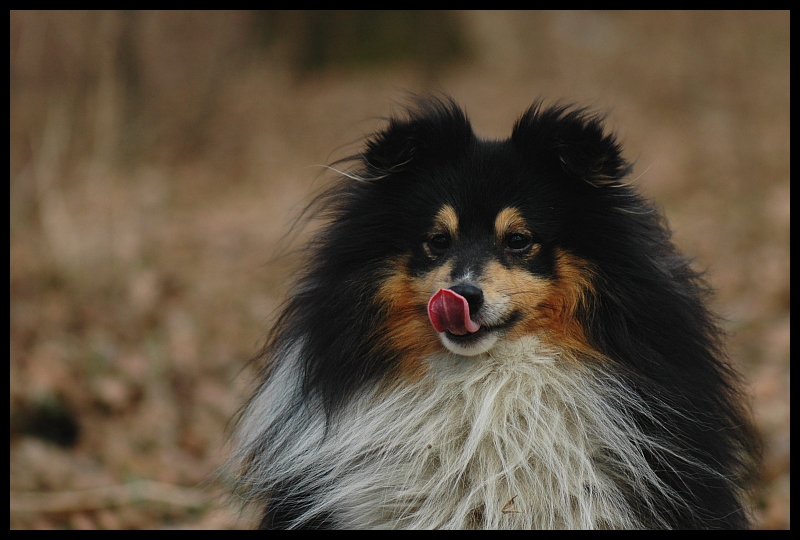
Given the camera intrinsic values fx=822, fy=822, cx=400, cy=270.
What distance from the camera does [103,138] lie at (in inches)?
282

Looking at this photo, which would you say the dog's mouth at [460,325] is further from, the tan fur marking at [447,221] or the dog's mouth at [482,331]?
the tan fur marking at [447,221]

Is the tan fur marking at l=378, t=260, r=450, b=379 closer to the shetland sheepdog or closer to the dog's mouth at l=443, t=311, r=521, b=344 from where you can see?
the shetland sheepdog

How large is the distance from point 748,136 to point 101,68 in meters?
9.17

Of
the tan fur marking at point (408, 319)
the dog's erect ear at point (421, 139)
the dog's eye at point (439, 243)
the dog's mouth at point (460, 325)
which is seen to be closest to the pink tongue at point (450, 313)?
the dog's mouth at point (460, 325)

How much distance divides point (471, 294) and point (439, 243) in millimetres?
315

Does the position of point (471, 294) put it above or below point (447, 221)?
below

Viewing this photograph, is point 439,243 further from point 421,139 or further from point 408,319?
point 421,139

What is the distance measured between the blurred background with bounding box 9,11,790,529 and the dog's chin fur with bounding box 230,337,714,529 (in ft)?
3.06

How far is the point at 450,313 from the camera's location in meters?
2.90

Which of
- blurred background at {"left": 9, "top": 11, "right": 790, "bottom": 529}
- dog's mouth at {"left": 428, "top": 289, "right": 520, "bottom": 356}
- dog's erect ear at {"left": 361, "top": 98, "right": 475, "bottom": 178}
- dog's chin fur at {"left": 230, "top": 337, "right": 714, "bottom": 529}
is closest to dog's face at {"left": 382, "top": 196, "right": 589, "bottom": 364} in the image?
dog's mouth at {"left": 428, "top": 289, "right": 520, "bottom": 356}

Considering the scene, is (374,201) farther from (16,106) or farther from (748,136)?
(748,136)

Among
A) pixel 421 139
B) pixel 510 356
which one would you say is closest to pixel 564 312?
pixel 510 356

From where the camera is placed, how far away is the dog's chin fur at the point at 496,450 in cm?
297
